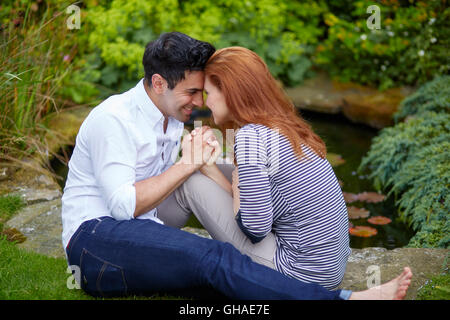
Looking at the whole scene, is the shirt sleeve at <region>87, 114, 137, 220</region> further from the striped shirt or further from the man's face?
the striped shirt

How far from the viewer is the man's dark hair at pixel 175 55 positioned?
7.72 ft

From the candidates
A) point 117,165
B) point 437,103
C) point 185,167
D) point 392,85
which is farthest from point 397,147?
point 117,165

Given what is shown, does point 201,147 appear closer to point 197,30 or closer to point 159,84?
point 159,84

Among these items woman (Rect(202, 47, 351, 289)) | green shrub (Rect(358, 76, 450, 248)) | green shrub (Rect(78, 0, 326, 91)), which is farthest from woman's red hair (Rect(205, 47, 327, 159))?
green shrub (Rect(78, 0, 326, 91))

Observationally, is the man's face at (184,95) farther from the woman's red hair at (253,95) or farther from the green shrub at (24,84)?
the green shrub at (24,84)

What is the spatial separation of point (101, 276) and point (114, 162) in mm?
481

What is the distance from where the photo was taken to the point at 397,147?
4328mm

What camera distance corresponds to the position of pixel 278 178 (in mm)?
2133

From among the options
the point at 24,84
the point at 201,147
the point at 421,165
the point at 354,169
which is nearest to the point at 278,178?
the point at 201,147

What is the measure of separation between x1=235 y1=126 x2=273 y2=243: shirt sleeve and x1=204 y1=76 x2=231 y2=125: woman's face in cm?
20

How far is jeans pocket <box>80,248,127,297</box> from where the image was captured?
2.16 metres

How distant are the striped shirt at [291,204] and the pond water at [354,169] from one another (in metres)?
1.43
